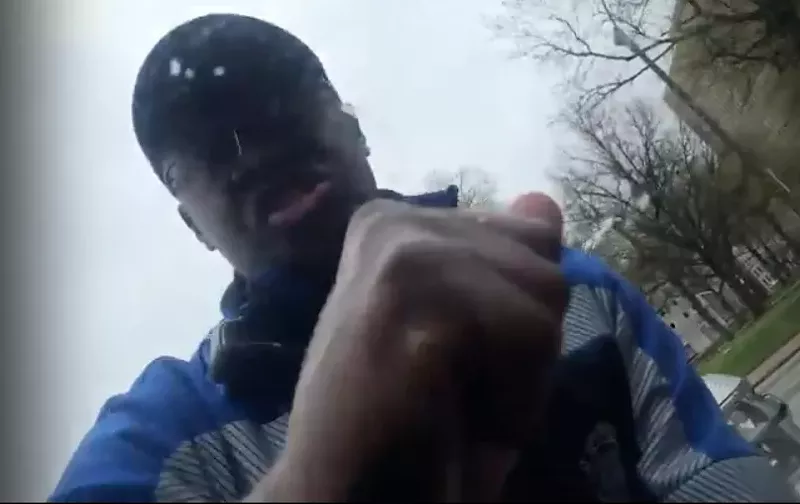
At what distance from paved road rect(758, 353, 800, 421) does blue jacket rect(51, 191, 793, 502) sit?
21.3 inches

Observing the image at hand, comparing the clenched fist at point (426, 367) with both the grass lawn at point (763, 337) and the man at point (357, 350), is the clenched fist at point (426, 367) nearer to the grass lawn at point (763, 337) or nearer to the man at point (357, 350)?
the man at point (357, 350)

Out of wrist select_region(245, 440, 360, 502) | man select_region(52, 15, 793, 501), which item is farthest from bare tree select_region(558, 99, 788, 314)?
wrist select_region(245, 440, 360, 502)

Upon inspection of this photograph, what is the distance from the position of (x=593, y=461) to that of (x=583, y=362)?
0.05 meters

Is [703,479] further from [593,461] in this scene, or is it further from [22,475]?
[22,475]

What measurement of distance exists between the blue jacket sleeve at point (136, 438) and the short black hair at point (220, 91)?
0.38 ft

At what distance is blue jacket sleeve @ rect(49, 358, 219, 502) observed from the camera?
1.18 feet

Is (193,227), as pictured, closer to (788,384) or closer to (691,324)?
(691,324)

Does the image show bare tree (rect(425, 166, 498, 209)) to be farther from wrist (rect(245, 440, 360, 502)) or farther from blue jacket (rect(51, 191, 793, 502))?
wrist (rect(245, 440, 360, 502))

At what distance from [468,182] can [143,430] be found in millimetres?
335

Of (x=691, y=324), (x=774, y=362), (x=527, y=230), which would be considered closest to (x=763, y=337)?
(x=774, y=362)

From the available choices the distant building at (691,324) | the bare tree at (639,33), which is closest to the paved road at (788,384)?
the distant building at (691,324)

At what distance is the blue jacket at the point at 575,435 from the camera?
376 millimetres

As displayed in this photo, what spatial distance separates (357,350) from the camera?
322mm

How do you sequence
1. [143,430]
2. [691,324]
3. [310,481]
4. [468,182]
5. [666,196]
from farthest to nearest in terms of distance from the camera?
[666,196] < [691,324] < [468,182] < [143,430] < [310,481]
